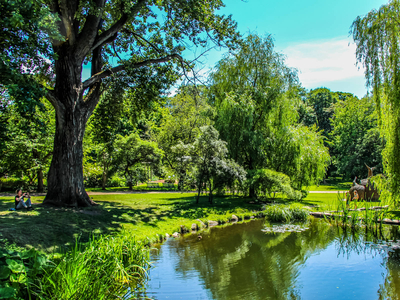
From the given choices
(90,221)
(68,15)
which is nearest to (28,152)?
(68,15)

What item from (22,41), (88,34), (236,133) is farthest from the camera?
(236,133)

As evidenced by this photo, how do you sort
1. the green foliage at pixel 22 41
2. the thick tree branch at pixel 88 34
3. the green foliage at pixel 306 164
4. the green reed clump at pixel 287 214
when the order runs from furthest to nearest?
the green foliage at pixel 306 164, the green reed clump at pixel 287 214, the thick tree branch at pixel 88 34, the green foliage at pixel 22 41

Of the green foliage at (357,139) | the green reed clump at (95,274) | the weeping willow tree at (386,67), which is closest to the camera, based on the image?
the green reed clump at (95,274)

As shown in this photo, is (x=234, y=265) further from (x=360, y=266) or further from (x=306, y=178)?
(x=306, y=178)

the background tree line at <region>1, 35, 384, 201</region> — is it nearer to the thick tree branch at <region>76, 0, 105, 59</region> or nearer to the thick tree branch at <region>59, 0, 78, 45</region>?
the thick tree branch at <region>76, 0, 105, 59</region>

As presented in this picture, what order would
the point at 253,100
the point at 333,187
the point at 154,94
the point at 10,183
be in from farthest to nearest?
the point at 333,187 → the point at 10,183 → the point at 253,100 → the point at 154,94

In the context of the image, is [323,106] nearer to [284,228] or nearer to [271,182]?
[271,182]

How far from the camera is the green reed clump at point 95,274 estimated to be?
3.90 meters

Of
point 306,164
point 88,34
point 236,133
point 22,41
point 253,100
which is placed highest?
point 88,34

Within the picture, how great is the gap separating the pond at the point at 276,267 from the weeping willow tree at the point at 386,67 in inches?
99.4

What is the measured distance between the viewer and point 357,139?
33.0 meters

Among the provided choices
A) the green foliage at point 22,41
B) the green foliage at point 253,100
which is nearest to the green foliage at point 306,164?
the green foliage at point 253,100

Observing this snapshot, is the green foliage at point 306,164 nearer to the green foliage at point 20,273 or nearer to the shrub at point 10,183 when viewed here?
the green foliage at point 20,273

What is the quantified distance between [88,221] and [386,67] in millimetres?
10846
